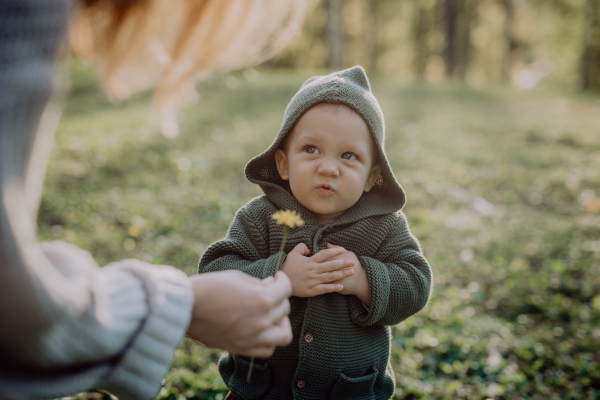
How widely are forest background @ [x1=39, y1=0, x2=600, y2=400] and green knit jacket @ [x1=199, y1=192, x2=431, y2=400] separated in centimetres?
122

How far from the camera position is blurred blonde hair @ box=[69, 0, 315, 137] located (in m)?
1.73

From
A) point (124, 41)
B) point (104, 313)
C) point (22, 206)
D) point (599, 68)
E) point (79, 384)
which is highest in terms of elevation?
point (124, 41)

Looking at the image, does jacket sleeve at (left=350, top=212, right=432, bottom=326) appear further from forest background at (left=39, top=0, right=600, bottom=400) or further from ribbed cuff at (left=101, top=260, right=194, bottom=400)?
forest background at (left=39, top=0, right=600, bottom=400)

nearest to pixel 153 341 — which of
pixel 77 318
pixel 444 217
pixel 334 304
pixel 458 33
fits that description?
pixel 77 318

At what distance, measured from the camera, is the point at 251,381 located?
1940 mm

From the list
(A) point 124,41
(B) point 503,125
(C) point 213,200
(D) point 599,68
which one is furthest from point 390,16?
(A) point 124,41

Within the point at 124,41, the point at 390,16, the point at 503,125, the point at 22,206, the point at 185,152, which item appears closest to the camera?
the point at 22,206

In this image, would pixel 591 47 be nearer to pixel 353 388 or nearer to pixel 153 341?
pixel 353 388

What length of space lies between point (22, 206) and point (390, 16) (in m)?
29.1

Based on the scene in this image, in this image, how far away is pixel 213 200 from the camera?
6.01 m

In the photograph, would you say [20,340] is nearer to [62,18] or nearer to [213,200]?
[62,18]

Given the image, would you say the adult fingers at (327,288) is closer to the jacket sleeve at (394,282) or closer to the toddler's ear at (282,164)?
the jacket sleeve at (394,282)

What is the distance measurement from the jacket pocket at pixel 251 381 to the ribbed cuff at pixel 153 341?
25.3 inches

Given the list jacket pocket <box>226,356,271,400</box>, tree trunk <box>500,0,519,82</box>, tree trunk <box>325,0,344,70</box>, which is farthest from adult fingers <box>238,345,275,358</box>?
tree trunk <box>500,0,519,82</box>
